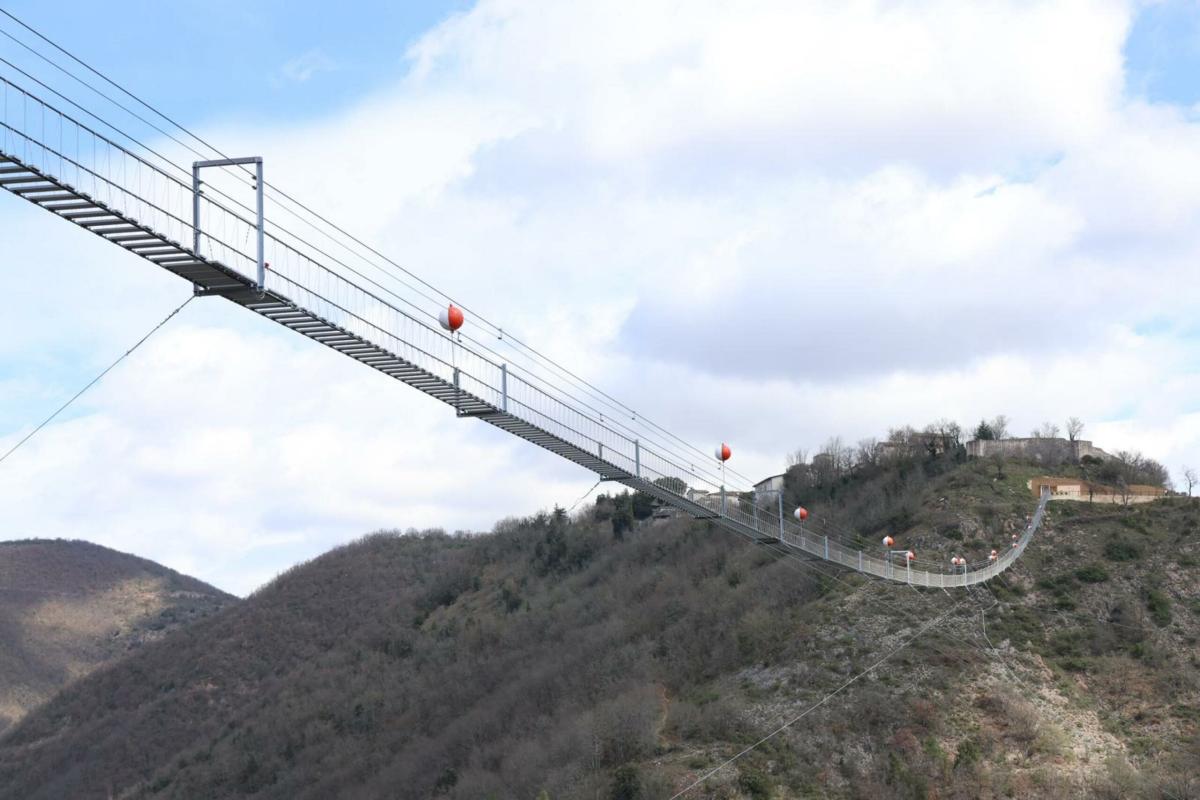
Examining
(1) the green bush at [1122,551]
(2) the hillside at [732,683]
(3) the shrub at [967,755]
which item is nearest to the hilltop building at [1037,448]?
(2) the hillside at [732,683]

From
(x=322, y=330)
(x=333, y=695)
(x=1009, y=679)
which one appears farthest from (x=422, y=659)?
(x=322, y=330)

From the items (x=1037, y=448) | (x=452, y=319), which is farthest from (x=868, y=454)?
(x=452, y=319)

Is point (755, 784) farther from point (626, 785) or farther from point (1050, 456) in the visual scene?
point (1050, 456)

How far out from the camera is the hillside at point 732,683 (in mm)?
55625

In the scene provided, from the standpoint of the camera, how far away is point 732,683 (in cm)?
6512

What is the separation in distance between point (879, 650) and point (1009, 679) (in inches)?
221

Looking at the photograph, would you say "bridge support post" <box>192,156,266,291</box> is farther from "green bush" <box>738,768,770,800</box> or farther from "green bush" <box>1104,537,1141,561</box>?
"green bush" <box>1104,537,1141,561</box>

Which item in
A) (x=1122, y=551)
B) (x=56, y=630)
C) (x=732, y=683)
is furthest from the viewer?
(x=56, y=630)

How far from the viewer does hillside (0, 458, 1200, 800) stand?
55.6 meters

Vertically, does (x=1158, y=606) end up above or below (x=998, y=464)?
below

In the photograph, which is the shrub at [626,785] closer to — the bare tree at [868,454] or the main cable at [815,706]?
the main cable at [815,706]

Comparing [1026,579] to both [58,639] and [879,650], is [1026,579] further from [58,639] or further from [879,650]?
[58,639]

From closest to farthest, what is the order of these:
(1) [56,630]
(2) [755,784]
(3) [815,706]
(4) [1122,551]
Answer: (2) [755,784] < (3) [815,706] < (4) [1122,551] < (1) [56,630]

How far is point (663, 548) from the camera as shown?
338 ft
